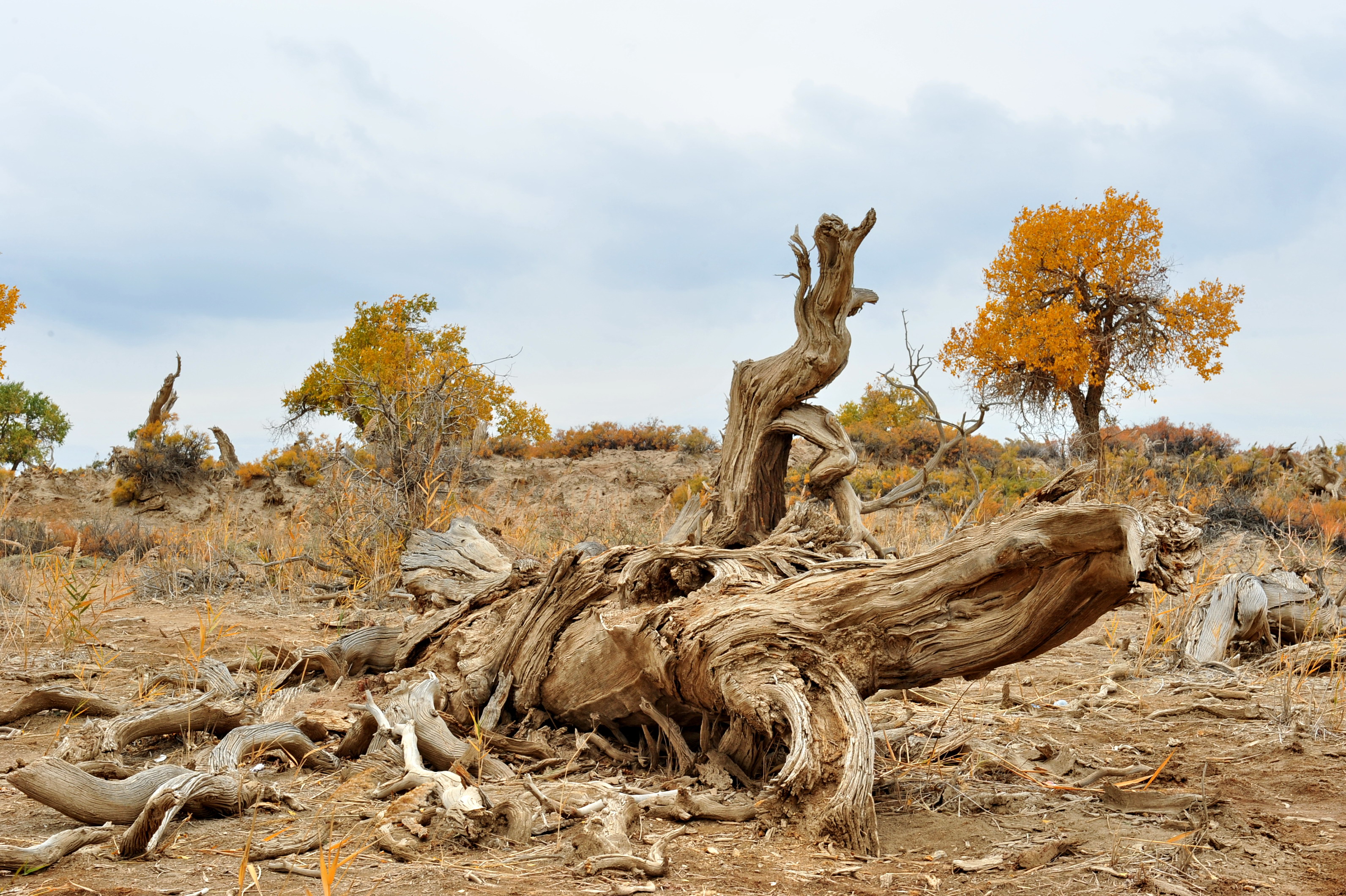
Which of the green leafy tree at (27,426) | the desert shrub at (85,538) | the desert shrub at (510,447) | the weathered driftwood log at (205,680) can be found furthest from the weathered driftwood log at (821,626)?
the green leafy tree at (27,426)

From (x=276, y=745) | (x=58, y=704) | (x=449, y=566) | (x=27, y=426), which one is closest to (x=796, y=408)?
(x=449, y=566)

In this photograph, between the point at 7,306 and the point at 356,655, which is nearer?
the point at 356,655

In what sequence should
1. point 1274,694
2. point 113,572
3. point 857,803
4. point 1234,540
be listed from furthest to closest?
1. point 1234,540
2. point 113,572
3. point 1274,694
4. point 857,803

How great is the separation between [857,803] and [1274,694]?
3699 millimetres

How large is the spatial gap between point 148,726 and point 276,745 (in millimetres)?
716

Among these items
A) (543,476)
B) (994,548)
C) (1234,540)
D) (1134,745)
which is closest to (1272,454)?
(1234,540)

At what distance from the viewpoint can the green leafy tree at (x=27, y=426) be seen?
30469mm

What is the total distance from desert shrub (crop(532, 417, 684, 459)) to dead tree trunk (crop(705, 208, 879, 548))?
18826 mm

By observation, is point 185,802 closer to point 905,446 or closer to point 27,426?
point 905,446

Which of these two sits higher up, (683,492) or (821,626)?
(683,492)

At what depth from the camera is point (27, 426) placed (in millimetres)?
31891

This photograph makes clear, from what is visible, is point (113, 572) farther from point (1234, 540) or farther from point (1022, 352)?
point (1022, 352)

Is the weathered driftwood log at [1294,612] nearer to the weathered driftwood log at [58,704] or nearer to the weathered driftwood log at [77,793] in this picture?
the weathered driftwood log at [77,793]

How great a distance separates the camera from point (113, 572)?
29.3 ft
